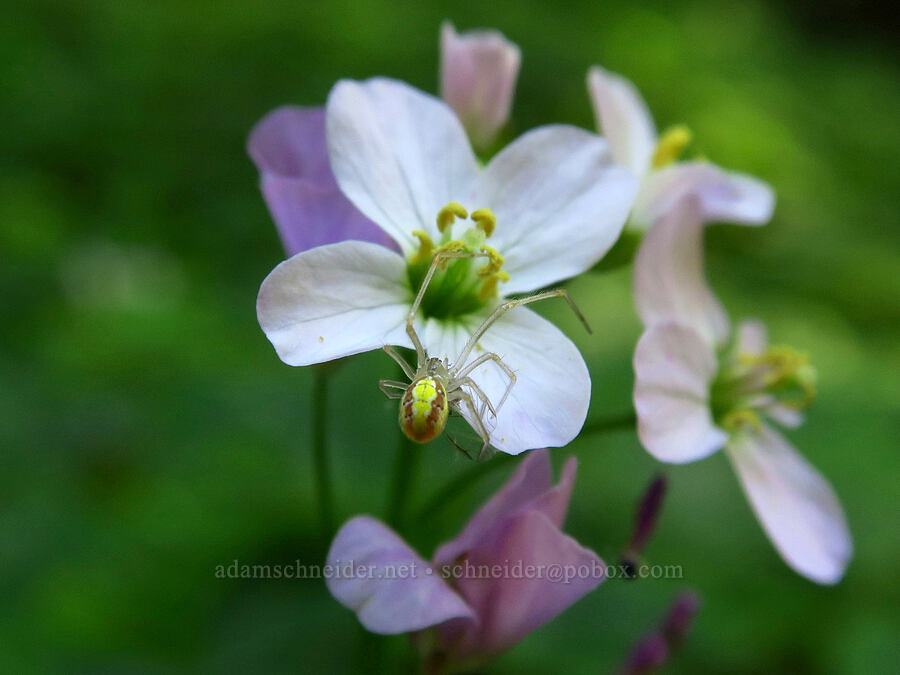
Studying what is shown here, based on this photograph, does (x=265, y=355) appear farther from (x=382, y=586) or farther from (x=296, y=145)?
(x=382, y=586)

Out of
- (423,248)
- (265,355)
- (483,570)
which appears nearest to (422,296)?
(423,248)

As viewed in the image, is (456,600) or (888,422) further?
(888,422)

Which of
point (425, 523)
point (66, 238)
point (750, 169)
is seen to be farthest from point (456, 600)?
point (750, 169)

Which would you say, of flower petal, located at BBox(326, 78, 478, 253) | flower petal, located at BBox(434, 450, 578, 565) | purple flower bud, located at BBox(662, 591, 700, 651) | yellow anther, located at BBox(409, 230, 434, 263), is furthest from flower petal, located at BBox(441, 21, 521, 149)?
purple flower bud, located at BBox(662, 591, 700, 651)

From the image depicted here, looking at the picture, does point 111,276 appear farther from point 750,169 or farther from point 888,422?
point 750,169

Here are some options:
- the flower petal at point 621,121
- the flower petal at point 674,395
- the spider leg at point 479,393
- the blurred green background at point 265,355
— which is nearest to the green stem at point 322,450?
the blurred green background at point 265,355

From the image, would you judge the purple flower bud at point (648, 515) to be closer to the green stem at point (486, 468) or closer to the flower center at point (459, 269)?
the green stem at point (486, 468)

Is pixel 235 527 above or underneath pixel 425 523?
underneath
